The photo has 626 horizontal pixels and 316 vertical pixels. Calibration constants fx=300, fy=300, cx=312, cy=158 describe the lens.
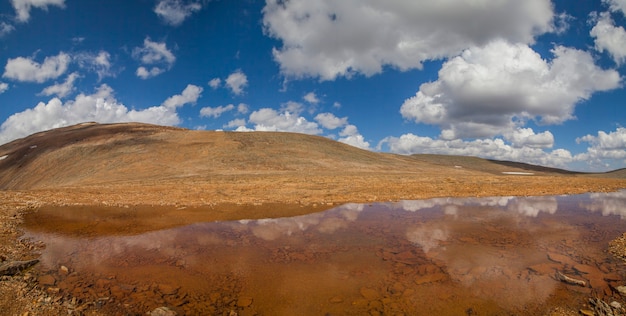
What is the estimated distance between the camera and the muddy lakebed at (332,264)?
698 cm

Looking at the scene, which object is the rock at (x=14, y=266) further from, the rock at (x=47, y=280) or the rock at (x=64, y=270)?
the rock at (x=64, y=270)

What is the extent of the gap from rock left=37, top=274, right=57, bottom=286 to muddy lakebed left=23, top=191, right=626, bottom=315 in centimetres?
8

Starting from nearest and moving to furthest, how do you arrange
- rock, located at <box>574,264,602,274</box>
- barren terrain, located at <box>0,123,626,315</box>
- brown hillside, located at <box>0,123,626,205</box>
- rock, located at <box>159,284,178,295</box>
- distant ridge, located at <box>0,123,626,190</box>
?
1. rock, located at <box>159,284,178,295</box>
2. rock, located at <box>574,264,602,274</box>
3. barren terrain, located at <box>0,123,626,315</box>
4. brown hillside, located at <box>0,123,626,205</box>
5. distant ridge, located at <box>0,123,626,190</box>

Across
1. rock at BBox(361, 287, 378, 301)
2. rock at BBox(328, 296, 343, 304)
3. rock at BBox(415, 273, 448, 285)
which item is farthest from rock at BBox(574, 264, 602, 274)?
rock at BBox(328, 296, 343, 304)

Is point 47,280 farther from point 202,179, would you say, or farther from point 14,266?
point 202,179

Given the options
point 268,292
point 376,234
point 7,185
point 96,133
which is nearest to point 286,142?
point 96,133

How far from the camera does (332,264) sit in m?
9.39

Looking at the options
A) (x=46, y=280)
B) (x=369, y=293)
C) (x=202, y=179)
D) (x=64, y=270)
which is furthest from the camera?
(x=202, y=179)

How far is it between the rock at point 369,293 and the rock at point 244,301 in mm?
2765

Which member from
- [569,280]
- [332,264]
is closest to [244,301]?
[332,264]

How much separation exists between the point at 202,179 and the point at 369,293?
29.7 metres

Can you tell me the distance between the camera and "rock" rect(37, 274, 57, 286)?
768 cm

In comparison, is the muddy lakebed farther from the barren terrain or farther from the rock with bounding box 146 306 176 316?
the barren terrain

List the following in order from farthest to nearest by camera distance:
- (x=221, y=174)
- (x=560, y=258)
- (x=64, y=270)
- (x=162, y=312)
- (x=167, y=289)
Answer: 1. (x=221, y=174)
2. (x=560, y=258)
3. (x=64, y=270)
4. (x=167, y=289)
5. (x=162, y=312)
